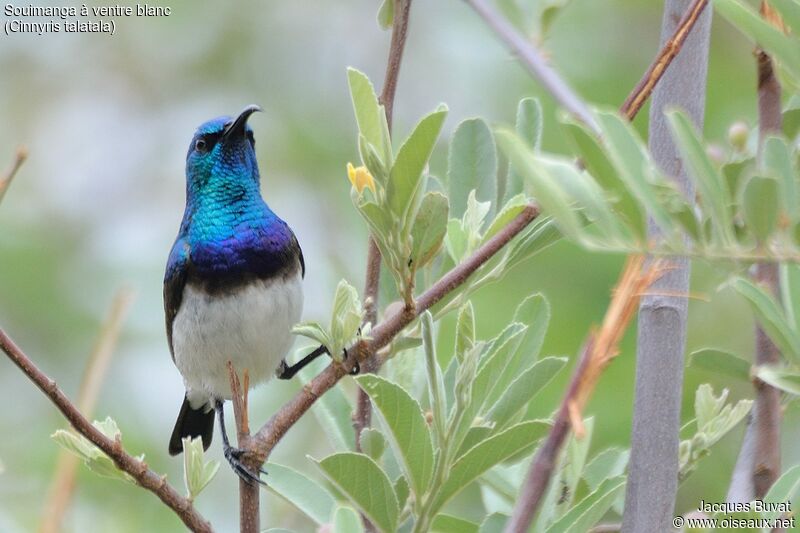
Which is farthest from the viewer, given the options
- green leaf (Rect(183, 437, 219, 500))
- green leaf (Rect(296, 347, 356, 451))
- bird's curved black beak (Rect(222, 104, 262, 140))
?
bird's curved black beak (Rect(222, 104, 262, 140))

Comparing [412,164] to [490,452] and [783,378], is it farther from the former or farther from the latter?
[783,378]

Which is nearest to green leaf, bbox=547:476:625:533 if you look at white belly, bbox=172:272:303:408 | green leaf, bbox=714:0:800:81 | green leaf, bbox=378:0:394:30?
green leaf, bbox=714:0:800:81

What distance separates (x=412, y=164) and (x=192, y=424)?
2.92 meters

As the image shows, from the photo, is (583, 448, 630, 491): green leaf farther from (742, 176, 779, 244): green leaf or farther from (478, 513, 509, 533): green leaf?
(742, 176, 779, 244): green leaf

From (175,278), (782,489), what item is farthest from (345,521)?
(175,278)

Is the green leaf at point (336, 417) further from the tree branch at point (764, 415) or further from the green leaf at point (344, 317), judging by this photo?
the tree branch at point (764, 415)

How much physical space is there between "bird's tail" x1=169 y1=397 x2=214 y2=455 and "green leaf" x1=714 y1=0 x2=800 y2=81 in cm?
320

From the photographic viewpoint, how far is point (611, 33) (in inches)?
189

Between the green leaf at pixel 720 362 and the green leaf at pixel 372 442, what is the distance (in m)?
0.53

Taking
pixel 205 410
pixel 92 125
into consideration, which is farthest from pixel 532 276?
pixel 92 125

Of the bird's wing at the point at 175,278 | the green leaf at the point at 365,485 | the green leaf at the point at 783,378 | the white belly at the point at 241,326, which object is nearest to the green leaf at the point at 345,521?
the green leaf at the point at 365,485

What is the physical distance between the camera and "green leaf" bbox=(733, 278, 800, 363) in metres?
1.40

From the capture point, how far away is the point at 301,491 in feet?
6.52

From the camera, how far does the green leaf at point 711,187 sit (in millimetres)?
1265
